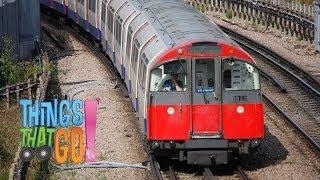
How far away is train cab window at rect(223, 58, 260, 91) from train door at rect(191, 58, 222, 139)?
225 mm

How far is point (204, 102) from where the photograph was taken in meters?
14.5

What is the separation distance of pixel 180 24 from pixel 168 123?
8.34 ft

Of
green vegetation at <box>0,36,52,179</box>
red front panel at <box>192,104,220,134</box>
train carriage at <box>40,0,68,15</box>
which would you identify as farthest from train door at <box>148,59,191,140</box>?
train carriage at <box>40,0,68,15</box>

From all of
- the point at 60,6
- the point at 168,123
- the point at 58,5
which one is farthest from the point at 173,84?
the point at 58,5

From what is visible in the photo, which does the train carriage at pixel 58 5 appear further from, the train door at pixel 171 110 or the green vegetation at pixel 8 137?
the train door at pixel 171 110

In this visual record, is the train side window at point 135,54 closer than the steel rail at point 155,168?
No

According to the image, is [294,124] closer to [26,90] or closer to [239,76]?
[239,76]

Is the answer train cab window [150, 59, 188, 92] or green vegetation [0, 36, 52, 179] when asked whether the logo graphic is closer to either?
green vegetation [0, 36, 52, 179]

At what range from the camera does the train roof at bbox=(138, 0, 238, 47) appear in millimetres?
14766

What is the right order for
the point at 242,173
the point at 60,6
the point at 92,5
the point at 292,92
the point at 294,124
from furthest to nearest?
the point at 60,6
the point at 92,5
the point at 292,92
the point at 294,124
the point at 242,173

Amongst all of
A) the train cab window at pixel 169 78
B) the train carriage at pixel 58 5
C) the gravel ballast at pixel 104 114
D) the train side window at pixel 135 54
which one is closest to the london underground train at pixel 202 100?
the train cab window at pixel 169 78

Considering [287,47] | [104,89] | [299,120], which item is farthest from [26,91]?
[287,47]

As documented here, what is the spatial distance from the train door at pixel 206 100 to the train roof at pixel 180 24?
22.8 inches

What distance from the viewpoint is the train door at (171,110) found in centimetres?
1443
